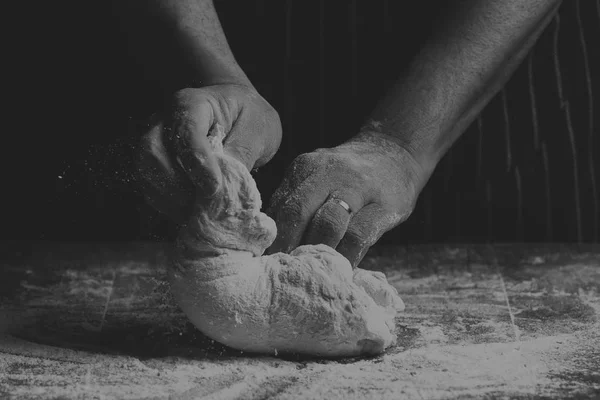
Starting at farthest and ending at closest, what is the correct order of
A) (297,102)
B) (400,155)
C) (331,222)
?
(297,102)
(400,155)
(331,222)

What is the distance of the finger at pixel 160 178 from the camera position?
143 cm

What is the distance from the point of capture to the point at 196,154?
140 centimetres

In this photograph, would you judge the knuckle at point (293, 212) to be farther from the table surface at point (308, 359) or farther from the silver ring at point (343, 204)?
the table surface at point (308, 359)

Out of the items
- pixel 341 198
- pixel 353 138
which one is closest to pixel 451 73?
pixel 353 138

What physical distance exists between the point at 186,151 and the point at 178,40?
0.50 metres

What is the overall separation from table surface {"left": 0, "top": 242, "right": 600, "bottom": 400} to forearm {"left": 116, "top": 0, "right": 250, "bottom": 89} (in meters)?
0.43

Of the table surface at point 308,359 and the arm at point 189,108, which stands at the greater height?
the arm at point 189,108

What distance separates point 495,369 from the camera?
144 cm

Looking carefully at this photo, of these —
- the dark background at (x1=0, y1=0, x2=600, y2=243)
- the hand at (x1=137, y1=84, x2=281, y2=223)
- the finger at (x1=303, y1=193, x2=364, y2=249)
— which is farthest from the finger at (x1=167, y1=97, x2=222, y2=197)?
the dark background at (x1=0, y1=0, x2=600, y2=243)

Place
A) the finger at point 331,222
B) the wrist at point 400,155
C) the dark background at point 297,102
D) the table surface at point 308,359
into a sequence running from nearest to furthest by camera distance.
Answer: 1. the table surface at point 308,359
2. the finger at point 331,222
3. the wrist at point 400,155
4. the dark background at point 297,102

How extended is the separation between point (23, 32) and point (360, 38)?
2.63 ft

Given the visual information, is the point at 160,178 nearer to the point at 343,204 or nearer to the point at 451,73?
the point at 343,204


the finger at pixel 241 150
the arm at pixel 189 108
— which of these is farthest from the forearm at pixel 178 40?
the finger at pixel 241 150

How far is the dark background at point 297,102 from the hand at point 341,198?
59 cm
